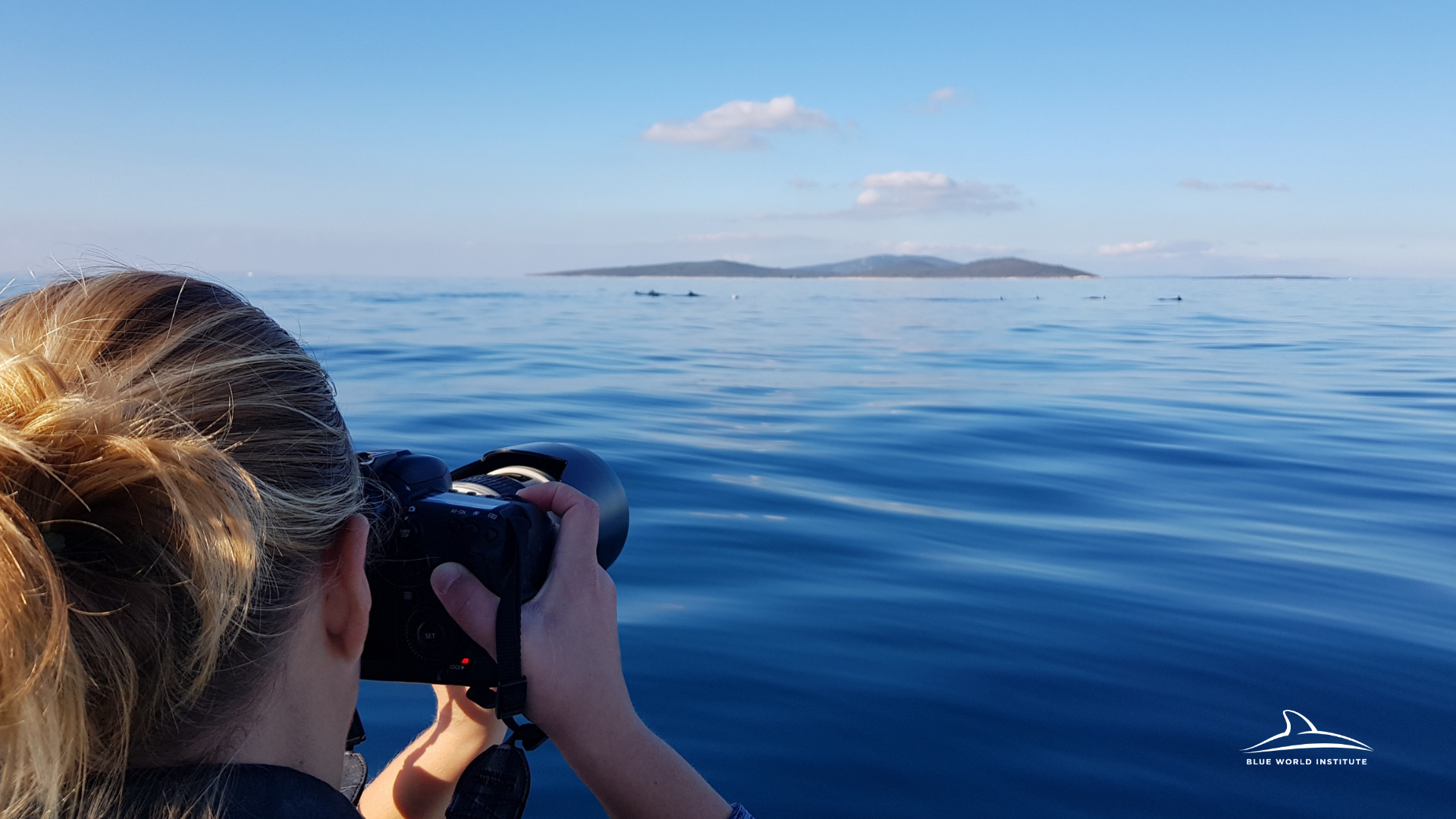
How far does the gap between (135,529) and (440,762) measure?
1010 mm

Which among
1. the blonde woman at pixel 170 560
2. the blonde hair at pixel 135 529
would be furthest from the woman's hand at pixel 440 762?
the blonde hair at pixel 135 529

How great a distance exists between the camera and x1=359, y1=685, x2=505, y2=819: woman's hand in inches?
69.7

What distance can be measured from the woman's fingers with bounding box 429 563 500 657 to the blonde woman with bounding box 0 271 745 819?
0.19m

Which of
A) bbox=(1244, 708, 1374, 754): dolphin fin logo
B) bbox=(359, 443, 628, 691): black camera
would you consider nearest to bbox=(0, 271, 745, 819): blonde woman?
bbox=(359, 443, 628, 691): black camera

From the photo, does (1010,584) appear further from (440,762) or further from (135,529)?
(135,529)

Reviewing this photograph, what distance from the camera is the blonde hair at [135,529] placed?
87 centimetres

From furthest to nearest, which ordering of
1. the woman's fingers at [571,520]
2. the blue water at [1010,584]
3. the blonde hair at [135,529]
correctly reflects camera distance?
the blue water at [1010,584]
the woman's fingers at [571,520]
the blonde hair at [135,529]

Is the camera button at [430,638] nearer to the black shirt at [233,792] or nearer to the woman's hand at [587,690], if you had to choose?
the woman's hand at [587,690]

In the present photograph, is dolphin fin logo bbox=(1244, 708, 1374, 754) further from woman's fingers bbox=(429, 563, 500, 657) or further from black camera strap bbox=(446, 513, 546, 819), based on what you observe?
woman's fingers bbox=(429, 563, 500, 657)

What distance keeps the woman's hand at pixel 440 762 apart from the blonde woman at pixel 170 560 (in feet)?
2.01

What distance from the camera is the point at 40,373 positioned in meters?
0.91

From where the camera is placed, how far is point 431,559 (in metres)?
1.37

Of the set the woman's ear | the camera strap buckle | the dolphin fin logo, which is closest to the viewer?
the woman's ear

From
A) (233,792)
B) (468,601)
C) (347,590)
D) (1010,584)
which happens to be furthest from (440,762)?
(1010,584)
